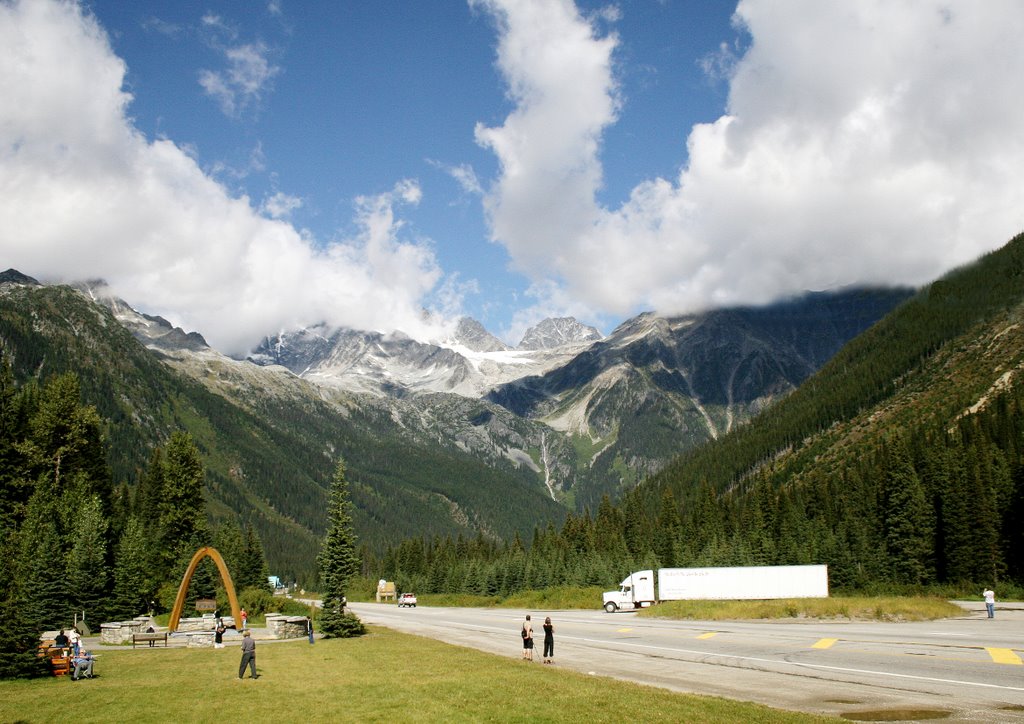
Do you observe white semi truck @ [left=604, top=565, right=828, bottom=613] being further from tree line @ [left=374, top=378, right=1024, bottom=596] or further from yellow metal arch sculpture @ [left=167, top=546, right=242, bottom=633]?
yellow metal arch sculpture @ [left=167, top=546, right=242, bottom=633]

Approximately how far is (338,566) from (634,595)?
33464 mm

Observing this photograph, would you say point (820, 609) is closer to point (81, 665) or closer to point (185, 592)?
point (81, 665)

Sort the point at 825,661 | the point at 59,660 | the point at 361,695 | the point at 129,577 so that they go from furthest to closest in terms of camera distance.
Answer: the point at 129,577
the point at 59,660
the point at 825,661
the point at 361,695

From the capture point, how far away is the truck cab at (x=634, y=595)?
6788cm

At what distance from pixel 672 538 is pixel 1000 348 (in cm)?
9599

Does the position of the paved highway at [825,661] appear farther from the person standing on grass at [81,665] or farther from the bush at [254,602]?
the bush at [254,602]

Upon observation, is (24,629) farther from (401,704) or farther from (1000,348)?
(1000,348)

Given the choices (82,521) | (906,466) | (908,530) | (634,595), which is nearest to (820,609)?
(634,595)

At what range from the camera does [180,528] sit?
213 ft

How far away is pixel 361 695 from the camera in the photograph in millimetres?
21750

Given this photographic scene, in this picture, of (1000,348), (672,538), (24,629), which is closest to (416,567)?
(672,538)

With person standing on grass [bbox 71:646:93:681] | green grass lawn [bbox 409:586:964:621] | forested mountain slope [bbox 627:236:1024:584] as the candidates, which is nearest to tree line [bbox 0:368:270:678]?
person standing on grass [bbox 71:646:93:681]

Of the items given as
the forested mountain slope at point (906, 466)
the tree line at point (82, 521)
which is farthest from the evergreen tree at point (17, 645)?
the forested mountain slope at point (906, 466)

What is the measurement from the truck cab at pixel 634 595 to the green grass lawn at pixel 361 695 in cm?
3835
